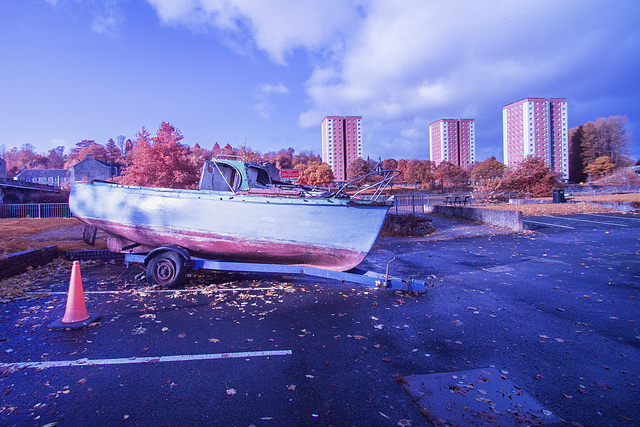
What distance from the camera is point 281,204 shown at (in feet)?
18.9

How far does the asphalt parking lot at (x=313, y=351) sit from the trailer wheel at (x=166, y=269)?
9.4 inches

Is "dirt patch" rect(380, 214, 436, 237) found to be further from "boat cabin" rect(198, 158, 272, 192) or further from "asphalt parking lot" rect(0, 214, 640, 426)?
"boat cabin" rect(198, 158, 272, 192)

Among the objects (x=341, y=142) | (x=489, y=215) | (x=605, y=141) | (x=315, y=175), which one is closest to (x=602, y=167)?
(x=605, y=141)

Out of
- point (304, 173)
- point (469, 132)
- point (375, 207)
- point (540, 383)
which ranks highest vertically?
point (469, 132)

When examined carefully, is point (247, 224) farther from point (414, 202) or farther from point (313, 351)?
point (414, 202)

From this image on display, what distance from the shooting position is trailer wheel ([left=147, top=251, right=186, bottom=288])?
5969 mm

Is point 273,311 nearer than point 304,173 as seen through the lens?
Yes

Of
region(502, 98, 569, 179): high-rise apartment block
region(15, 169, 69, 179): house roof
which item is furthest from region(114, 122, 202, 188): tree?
region(502, 98, 569, 179): high-rise apartment block

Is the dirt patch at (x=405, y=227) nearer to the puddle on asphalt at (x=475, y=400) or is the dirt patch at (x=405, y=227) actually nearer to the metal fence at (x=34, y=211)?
the puddle on asphalt at (x=475, y=400)

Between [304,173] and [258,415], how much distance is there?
52.0m

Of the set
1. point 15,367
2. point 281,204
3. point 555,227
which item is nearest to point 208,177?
point 281,204

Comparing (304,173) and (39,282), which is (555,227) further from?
(304,173)

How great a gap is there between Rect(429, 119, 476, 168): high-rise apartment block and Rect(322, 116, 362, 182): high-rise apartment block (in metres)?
42.6

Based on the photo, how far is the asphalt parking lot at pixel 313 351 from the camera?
8.36 ft
